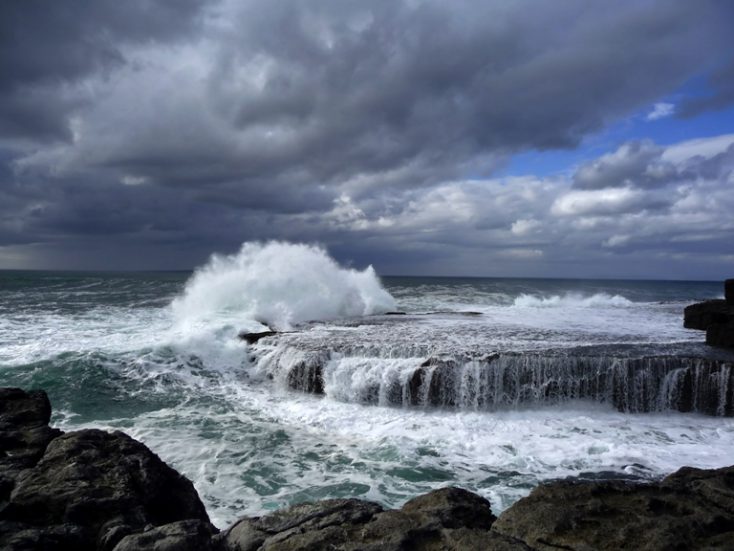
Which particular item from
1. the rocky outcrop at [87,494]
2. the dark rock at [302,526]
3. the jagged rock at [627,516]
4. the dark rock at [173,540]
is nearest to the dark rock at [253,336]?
the rocky outcrop at [87,494]

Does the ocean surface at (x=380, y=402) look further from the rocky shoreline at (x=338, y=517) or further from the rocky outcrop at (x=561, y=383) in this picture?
the rocky shoreline at (x=338, y=517)

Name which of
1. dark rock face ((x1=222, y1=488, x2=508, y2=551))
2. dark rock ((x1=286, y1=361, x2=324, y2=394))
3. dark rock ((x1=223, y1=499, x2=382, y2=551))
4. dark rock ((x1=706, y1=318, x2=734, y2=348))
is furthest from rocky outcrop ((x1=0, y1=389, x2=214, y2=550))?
dark rock ((x1=706, y1=318, x2=734, y2=348))

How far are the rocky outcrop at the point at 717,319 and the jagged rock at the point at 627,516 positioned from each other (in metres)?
9.20

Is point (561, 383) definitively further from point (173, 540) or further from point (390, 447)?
point (173, 540)

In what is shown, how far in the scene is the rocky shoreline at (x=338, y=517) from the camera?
125 inches

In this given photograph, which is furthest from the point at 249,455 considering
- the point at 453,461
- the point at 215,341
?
the point at 215,341

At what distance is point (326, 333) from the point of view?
1449 cm

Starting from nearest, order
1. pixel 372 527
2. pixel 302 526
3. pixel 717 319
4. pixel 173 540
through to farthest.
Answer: pixel 173 540 < pixel 372 527 < pixel 302 526 < pixel 717 319

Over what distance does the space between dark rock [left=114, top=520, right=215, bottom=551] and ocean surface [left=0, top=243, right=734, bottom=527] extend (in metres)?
2.26

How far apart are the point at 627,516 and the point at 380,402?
676cm

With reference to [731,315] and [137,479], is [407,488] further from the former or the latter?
[731,315]

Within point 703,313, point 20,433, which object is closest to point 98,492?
point 20,433

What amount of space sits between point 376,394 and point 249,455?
373 centimetres

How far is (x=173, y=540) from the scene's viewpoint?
305 cm
